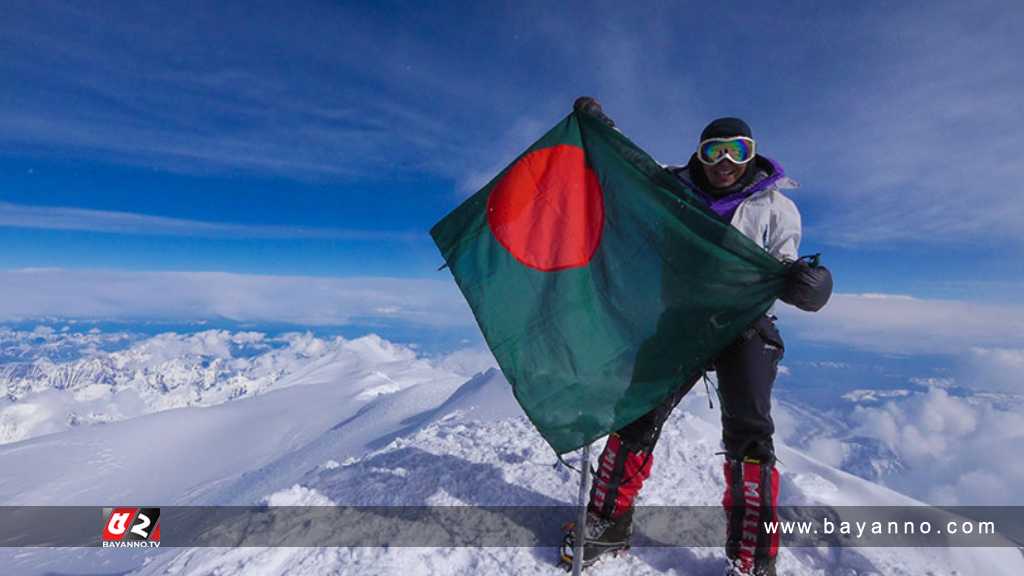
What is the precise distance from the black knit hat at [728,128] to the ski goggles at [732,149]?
0.04 metres

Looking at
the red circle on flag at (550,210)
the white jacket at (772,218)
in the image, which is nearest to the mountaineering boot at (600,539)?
the red circle on flag at (550,210)

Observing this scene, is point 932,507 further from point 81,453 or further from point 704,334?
point 81,453

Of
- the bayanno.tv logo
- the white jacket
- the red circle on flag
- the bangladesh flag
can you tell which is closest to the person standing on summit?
the white jacket

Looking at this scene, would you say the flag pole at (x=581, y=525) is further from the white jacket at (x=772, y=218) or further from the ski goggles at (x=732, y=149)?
the ski goggles at (x=732, y=149)

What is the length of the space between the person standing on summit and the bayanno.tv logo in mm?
4771

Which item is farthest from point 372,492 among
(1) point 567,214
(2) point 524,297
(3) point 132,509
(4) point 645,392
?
(1) point 567,214

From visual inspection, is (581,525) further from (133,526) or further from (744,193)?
(133,526)

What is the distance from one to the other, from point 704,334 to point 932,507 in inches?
171

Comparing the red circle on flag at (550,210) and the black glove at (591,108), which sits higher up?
the black glove at (591,108)

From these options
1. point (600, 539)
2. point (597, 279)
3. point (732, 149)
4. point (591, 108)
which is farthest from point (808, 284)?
point (600, 539)

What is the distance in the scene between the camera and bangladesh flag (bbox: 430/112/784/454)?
3.42m

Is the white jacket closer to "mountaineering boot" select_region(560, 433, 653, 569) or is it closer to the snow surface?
"mountaineering boot" select_region(560, 433, 653, 569)

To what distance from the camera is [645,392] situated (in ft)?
11.3

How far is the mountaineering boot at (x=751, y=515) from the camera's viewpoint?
142 inches
